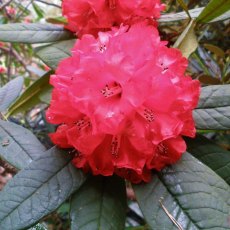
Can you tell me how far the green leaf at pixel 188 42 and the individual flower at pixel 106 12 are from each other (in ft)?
0.24

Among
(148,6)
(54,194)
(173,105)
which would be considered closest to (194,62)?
(148,6)

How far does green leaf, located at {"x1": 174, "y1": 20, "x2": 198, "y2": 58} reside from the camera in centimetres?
75

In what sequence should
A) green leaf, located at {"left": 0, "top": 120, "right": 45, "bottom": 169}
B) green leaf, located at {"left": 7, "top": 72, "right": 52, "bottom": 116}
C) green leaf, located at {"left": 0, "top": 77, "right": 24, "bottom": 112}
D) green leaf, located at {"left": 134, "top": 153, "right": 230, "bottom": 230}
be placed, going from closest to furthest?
green leaf, located at {"left": 134, "top": 153, "right": 230, "bottom": 230} → green leaf, located at {"left": 0, "top": 120, "right": 45, "bottom": 169} → green leaf, located at {"left": 0, "top": 77, "right": 24, "bottom": 112} → green leaf, located at {"left": 7, "top": 72, "right": 52, "bottom": 116}

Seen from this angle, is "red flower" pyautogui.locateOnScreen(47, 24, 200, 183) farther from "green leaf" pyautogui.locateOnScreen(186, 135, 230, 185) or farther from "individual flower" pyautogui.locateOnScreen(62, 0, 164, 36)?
"individual flower" pyautogui.locateOnScreen(62, 0, 164, 36)

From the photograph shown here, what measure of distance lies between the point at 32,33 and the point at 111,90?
14.1 inches

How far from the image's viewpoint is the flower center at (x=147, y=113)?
1.80 feet

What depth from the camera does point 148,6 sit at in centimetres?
76

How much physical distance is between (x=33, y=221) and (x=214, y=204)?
25cm

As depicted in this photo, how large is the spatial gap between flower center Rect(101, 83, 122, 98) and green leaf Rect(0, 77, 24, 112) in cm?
35

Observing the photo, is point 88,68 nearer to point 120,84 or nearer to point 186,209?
point 120,84

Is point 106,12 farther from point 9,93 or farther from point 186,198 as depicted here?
point 186,198

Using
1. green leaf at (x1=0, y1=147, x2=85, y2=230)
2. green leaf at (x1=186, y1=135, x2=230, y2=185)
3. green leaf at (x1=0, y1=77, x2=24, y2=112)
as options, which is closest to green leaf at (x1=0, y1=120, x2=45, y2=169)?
green leaf at (x1=0, y1=147, x2=85, y2=230)

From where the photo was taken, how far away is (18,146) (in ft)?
2.10

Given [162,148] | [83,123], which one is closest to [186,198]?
[162,148]
